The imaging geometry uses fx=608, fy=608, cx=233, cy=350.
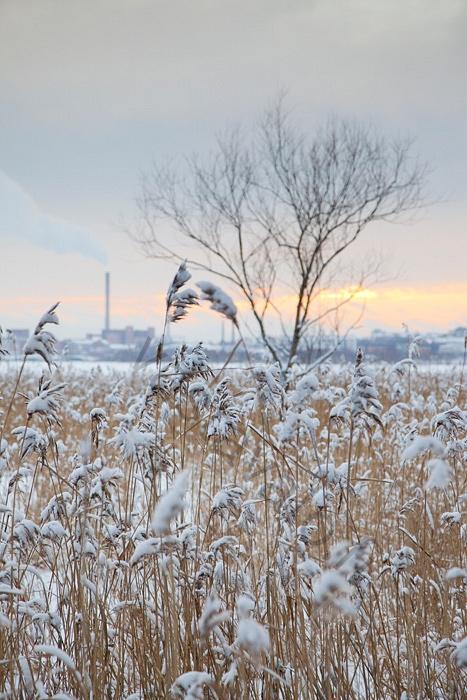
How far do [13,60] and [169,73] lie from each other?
261cm

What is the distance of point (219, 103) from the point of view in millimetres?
14008

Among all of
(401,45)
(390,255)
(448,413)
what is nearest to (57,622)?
(448,413)

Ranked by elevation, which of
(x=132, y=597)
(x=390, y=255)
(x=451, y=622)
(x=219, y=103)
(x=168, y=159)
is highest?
(x=219, y=103)

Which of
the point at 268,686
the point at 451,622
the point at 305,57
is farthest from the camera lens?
the point at 305,57

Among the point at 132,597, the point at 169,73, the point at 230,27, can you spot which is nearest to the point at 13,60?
the point at 169,73

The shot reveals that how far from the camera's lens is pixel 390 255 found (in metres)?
14.0

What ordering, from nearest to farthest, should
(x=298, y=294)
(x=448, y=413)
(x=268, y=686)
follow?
(x=268, y=686) < (x=448, y=413) < (x=298, y=294)

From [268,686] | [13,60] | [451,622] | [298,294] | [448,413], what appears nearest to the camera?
[268,686]

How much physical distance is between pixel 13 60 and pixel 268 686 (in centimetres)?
1058

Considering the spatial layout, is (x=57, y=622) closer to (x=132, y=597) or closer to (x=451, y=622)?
(x=132, y=597)

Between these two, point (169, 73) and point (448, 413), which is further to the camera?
point (169, 73)

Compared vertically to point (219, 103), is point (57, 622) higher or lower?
lower

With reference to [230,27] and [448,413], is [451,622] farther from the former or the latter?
[230,27]

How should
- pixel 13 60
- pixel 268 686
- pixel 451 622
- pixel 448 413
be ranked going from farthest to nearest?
pixel 13 60 → pixel 451 622 → pixel 448 413 → pixel 268 686
